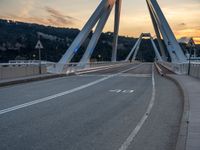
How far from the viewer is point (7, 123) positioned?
425 inches

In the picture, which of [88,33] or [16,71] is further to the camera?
[88,33]

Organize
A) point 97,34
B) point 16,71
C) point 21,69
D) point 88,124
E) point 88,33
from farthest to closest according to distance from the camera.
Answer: point 97,34
point 88,33
point 21,69
point 16,71
point 88,124

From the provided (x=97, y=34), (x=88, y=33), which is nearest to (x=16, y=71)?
(x=88, y=33)

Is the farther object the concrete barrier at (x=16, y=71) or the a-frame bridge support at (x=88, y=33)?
the a-frame bridge support at (x=88, y=33)

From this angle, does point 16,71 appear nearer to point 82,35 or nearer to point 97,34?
point 82,35

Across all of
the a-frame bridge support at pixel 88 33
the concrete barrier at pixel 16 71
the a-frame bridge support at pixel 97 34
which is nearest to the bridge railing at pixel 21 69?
the concrete barrier at pixel 16 71

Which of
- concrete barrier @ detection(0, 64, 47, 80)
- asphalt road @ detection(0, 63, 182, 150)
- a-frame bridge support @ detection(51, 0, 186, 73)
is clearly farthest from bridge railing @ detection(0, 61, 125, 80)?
asphalt road @ detection(0, 63, 182, 150)

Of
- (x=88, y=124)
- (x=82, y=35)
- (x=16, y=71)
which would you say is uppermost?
(x=82, y=35)

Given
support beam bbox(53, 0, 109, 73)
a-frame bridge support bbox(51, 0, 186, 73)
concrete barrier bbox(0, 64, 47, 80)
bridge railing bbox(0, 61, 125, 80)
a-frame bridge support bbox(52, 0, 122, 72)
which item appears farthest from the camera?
a-frame bridge support bbox(52, 0, 122, 72)

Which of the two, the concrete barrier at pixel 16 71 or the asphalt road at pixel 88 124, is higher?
the asphalt road at pixel 88 124

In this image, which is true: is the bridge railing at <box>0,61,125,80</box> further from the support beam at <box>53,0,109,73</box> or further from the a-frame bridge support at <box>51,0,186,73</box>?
the support beam at <box>53,0,109,73</box>

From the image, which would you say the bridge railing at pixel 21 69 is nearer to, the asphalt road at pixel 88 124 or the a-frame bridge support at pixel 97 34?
the a-frame bridge support at pixel 97 34

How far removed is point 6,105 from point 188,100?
6.30 meters

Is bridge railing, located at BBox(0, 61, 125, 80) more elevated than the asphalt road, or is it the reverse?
the asphalt road
